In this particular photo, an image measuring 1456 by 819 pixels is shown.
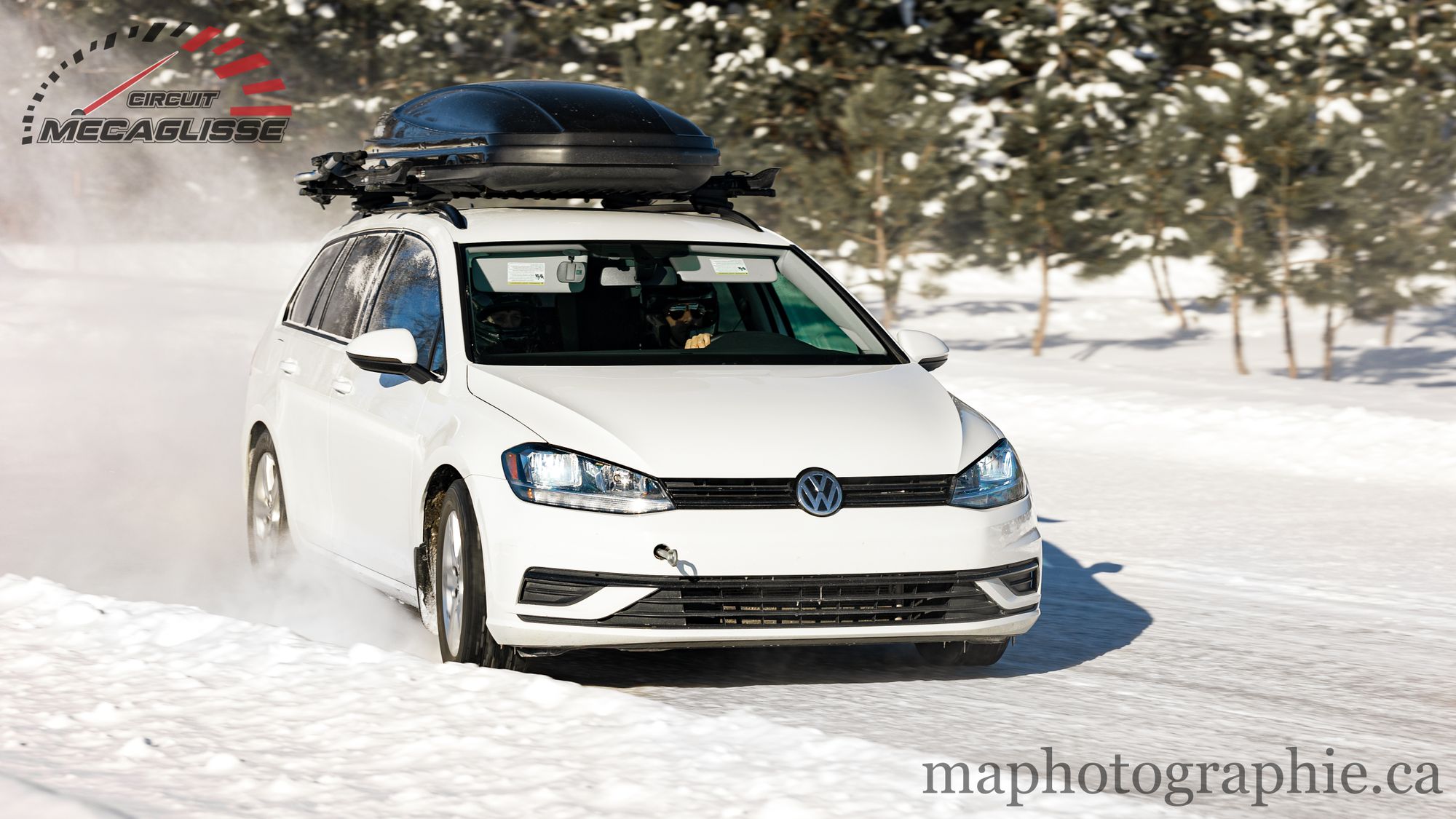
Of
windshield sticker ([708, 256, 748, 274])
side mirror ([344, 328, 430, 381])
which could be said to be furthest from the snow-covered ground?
windshield sticker ([708, 256, 748, 274])

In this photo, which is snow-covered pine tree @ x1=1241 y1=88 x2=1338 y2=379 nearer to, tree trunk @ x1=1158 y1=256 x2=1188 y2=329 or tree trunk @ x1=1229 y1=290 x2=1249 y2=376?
tree trunk @ x1=1229 y1=290 x2=1249 y2=376

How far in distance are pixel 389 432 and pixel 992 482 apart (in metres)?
2.22

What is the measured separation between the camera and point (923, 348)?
25.3 ft

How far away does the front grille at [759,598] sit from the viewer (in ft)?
20.5

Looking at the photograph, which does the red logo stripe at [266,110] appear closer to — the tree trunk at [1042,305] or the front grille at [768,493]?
the tree trunk at [1042,305]

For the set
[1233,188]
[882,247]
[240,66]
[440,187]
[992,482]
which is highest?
[240,66]

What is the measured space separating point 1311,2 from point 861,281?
8.75 meters

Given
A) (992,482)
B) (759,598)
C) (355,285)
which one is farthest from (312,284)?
(992,482)

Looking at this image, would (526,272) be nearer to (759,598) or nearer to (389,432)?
(389,432)

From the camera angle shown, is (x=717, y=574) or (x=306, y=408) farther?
(x=306, y=408)

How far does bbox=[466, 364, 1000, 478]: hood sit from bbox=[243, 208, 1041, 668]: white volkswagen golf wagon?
0.01 m

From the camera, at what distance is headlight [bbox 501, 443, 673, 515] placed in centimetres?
621

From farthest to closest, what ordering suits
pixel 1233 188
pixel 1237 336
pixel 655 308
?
pixel 1237 336
pixel 1233 188
pixel 655 308

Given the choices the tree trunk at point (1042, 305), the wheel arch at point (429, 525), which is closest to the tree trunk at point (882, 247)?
the tree trunk at point (1042, 305)
